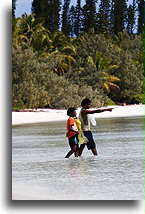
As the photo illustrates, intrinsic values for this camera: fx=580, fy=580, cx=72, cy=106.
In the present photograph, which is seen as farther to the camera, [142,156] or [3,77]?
[142,156]

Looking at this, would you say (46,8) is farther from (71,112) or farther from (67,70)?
(71,112)

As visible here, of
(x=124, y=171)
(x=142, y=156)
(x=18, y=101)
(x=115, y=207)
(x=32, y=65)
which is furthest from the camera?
(x=32, y=65)

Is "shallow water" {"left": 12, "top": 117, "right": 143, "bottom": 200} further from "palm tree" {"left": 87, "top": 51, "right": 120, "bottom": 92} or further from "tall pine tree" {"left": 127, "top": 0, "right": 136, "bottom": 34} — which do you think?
"palm tree" {"left": 87, "top": 51, "right": 120, "bottom": 92}

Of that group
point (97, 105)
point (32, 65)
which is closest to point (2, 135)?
point (32, 65)

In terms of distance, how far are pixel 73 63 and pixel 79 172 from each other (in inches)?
1432

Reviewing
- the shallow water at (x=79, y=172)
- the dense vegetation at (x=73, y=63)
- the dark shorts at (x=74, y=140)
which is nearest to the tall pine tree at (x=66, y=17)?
the dense vegetation at (x=73, y=63)

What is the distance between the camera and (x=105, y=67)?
1742 inches

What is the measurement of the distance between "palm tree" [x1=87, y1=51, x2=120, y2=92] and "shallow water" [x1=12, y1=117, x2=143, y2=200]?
31.0 m

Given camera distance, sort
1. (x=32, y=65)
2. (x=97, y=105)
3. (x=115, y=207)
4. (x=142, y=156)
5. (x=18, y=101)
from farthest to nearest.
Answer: (x=97, y=105)
(x=32, y=65)
(x=18, y=101)
(x=142, y=156)
(x=115, y=207)

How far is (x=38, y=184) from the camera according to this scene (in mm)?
6270

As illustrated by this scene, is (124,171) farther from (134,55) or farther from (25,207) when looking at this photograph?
(134,55)

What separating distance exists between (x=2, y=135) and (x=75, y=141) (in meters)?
2.19

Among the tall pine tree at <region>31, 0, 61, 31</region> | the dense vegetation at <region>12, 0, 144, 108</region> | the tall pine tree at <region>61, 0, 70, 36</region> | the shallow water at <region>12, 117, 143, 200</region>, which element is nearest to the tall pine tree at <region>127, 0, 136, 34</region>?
the dense vegetation at <region>12, 0, 144, 108</region>

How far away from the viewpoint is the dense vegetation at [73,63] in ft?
97.9
